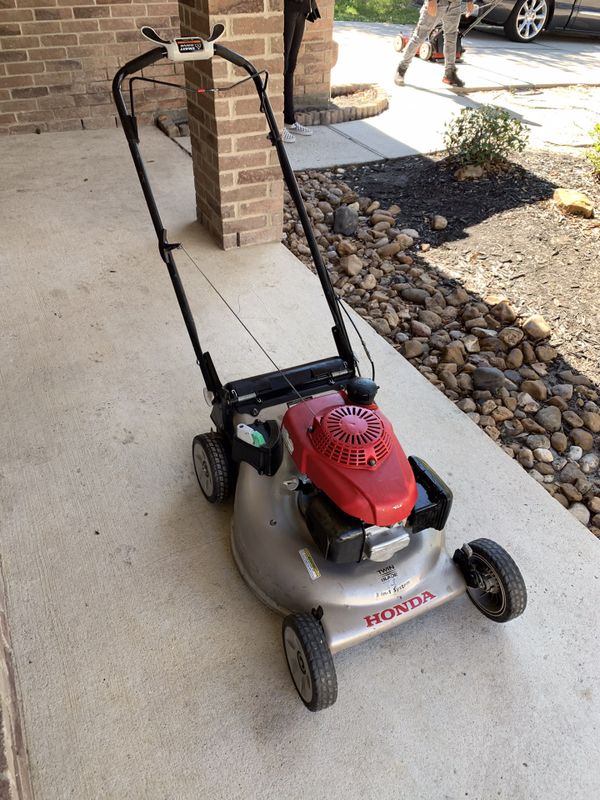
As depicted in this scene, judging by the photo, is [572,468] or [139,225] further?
[139,225]

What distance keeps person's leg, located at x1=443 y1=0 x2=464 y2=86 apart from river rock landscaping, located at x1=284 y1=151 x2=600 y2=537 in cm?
233

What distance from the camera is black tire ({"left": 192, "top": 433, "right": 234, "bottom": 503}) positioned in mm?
1898

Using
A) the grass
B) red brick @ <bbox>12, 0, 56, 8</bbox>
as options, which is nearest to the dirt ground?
red brick @ <bbox>12, 0, 56, 8</bbox>

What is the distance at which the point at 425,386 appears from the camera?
8.37 ft

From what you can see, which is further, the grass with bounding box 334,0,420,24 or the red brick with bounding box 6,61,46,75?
the grass with bounding box 334,0,420,24

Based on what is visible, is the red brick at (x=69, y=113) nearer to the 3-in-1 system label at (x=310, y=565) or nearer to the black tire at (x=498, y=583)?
the 3-in-1 system label at (x=310, y=565)

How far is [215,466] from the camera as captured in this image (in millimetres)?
1895

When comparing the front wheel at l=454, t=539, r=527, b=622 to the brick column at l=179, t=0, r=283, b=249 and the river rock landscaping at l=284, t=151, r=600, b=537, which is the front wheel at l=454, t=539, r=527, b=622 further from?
the brick column at l=179, t=0, r=283, b=249

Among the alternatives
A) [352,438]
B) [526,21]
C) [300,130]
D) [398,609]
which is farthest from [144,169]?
[526,21]

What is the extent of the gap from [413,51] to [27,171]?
4.09 metres

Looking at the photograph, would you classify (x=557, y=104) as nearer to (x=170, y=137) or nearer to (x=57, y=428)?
(x=170, y=137)

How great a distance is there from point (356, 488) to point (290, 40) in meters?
4.31

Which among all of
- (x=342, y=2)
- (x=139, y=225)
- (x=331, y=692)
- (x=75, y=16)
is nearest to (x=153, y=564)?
(x=331, y=692)

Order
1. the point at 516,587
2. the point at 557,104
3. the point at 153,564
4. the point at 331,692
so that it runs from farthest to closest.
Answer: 1. the point at 557,104
2. the point at 153,564
3. the point at 516,587
4. the point at 331,692
